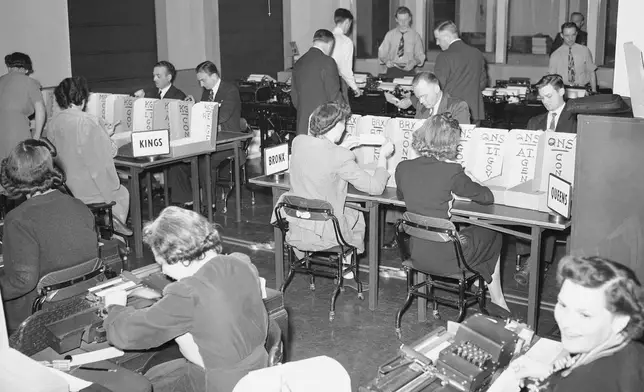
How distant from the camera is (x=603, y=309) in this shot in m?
2.04

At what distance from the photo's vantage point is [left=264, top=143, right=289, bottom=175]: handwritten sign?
5.04m

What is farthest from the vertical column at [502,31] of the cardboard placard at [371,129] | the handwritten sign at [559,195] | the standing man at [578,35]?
the handwritten sign at [559,195]

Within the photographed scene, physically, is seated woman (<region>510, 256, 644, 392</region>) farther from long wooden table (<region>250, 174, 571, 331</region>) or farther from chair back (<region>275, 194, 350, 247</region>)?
chair back (<region>275, 194, 350, 247</region>)

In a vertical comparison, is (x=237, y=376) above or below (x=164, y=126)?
below

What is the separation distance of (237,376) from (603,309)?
114 centimetres

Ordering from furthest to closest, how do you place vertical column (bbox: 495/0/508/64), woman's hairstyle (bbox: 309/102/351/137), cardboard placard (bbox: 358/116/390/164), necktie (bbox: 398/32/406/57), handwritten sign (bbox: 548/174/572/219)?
1. vertical column (bbox: 495/0/508/64)
2. necktie (bbox: 398/32/406/57)
3. cardboard placard (bbox: 358/116/390/164)
4. woman's hairstyle (bbox: 309/102/351/137)
5. handwritten sign (bbox: 548/174/572/219)

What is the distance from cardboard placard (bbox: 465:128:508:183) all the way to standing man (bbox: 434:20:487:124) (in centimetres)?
196

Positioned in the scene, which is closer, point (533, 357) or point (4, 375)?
point (4, 375)

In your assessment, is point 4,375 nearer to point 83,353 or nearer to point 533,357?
point 83,353

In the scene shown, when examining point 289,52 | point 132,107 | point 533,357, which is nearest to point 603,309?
point 533,357

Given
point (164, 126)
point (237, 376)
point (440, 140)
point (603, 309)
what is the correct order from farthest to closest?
point (164, 126) → point (440, 140) → point (237, 376) → point (603, 309)

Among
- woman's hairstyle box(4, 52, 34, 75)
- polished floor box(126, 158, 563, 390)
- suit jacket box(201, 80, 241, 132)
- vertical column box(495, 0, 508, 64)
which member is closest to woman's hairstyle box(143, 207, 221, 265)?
polished floor box(126, 158, 563, 390)

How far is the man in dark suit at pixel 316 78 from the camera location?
689 cm

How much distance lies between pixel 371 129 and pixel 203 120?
1.75m
